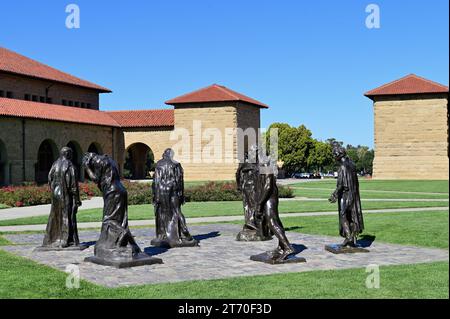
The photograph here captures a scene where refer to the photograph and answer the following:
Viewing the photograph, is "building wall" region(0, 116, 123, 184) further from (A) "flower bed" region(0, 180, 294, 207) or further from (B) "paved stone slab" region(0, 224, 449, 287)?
(B) "paved stone slab" region(0, 224, 449, 287)

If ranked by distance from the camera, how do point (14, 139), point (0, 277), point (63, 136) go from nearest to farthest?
point (0, 277), point (14, 139), point (63, 136)

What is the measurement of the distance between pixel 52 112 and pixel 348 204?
3698 cm

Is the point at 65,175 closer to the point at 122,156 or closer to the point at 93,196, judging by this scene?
the point at 93,196

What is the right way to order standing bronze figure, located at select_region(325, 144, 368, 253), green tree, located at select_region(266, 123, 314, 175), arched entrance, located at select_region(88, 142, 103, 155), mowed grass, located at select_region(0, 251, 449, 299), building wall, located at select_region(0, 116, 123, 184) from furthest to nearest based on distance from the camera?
green tree, located at select_region(266, 123, 314, 175)
arched entrance, located at select_region(88, 142, 103, 155)
building wall, located at select_region(0, 116, 123, 184)
standing bronze figure, located at select_region(325, 144, 368, 253)
mowed grass, located at select_region(0, 251, 449, 299)

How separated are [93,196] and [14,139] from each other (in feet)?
31.6

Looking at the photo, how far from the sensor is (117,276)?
9.41 meters

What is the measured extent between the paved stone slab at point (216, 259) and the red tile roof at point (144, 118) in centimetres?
4122

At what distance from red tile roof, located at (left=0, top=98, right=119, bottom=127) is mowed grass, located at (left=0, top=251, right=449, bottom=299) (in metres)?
31.5

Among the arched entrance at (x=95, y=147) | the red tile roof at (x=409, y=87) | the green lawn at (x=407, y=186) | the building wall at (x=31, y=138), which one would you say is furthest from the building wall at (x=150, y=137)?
the red tile roof at (x=409, y=87)

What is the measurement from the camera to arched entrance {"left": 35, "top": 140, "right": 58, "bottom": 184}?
4397cm

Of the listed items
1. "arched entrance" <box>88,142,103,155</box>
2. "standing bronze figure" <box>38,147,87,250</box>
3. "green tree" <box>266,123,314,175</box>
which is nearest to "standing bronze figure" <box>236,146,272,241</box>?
"standing bronze figure" <box>38,147,87,250</box>

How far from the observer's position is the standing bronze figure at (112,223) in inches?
411
